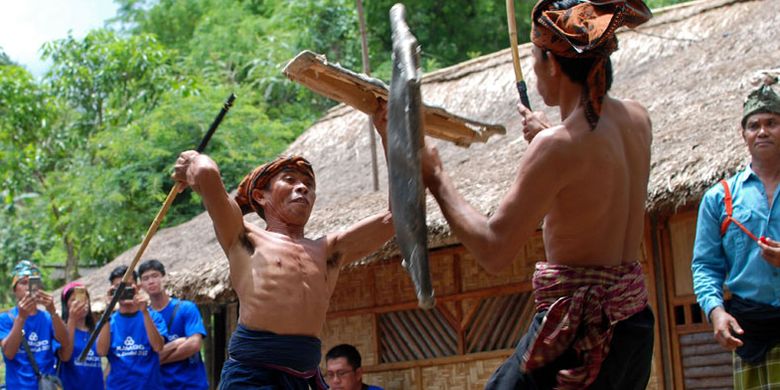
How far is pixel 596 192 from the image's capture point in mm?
3518

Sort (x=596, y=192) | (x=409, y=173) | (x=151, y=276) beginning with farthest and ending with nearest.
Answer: (x=151, y=276) → (x=596, y=192) → (x=409, y=173)

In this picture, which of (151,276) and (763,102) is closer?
(763,102)

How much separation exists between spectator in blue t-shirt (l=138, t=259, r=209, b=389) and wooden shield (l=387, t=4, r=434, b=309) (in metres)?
4.94

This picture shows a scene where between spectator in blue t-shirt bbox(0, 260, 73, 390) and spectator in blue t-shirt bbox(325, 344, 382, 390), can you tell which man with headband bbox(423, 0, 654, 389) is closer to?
spectator in blue t-shirt bbox(325, 344, 382, 390)

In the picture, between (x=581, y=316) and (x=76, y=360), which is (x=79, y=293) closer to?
(x=76, y=360)

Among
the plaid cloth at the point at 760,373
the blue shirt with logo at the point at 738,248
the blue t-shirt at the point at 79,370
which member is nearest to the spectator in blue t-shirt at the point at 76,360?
the blue t-shirt at the point at 79,370

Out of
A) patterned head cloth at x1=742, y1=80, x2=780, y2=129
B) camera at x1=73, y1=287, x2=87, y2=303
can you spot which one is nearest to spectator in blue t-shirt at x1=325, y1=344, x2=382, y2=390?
camera at x1=73, y1=287, x2=87, y2=303

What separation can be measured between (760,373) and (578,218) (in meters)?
1.84

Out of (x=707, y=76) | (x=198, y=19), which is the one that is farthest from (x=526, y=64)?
(x=198, y=19)

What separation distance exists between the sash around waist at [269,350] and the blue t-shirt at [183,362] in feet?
11.3

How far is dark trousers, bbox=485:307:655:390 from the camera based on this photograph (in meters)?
3.59

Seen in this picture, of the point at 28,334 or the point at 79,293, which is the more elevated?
the point at 79,293

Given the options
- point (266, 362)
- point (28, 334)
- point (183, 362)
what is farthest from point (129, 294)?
point (266, 362)

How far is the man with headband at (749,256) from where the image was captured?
16.3 ft
